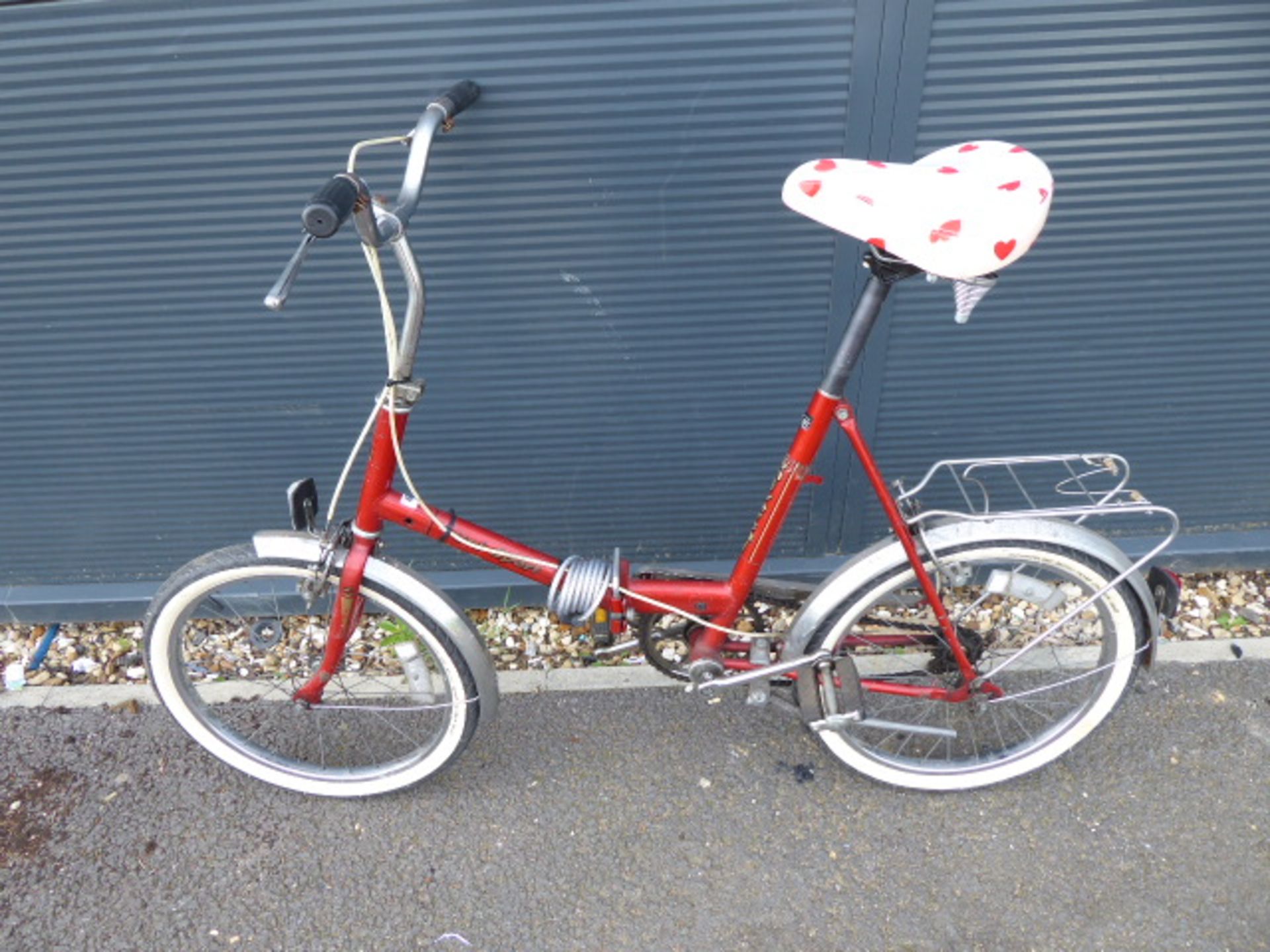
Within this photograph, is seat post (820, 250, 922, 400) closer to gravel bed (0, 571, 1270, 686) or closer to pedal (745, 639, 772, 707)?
pedal (745, 639, 772, 707)

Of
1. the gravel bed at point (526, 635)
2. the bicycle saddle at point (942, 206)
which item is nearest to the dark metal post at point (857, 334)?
the bicycle saddle at point (942, 206)

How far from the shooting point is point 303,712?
3002 mm

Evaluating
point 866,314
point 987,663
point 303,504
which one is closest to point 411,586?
point 303,504

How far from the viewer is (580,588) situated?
2.38m

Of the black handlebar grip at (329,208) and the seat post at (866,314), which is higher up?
the black handlebar grip at (329,208)

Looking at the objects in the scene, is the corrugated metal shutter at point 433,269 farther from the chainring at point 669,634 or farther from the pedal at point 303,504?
the pedal at point 303,504

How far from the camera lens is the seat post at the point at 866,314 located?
202cm

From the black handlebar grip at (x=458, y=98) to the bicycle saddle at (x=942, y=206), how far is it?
2.44 ft

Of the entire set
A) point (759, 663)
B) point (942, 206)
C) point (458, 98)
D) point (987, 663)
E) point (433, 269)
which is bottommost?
point (987, 663)

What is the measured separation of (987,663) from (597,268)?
67.5 inches

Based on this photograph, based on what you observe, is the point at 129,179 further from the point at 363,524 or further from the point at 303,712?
the point at 303,712

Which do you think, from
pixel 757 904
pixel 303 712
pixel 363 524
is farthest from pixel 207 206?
pixel 757 904

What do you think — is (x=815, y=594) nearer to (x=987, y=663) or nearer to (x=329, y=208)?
(x=987, y=663)

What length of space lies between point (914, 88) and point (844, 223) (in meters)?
0.71
